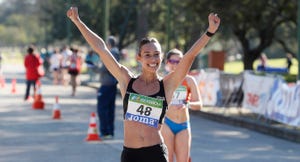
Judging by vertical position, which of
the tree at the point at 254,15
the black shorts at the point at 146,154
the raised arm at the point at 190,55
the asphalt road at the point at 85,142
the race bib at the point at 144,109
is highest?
the tree at the point at 254,15

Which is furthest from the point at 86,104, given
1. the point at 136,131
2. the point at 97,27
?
the point at 97,27

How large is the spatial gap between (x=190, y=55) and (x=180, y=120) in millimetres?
2942

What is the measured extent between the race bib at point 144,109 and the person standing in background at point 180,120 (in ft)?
7.85

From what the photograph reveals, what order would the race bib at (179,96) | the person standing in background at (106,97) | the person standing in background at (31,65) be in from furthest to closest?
1. the person standing in background at (31,65)
2. the person standing in background at (106,97)
3. the race bib at (179,96)

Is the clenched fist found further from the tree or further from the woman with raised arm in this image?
the tree

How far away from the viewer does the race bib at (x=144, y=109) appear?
6.09 m

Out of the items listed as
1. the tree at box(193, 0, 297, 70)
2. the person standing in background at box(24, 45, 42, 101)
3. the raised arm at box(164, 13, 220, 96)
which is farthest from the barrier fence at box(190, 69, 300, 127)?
the tree at box(193, 0, 297, 70)

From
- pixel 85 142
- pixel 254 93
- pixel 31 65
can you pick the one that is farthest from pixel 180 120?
pixel 31 65

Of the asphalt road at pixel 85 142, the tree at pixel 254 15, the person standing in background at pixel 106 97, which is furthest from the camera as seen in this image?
the tree at pixel 254 15

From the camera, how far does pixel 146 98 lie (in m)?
A: 6.09

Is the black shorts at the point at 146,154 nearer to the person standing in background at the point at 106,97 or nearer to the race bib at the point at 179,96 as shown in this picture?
the race bib at the point at 179,96

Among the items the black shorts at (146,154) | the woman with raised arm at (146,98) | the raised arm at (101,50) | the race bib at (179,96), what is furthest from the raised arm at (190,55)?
the race bib at (179,96)

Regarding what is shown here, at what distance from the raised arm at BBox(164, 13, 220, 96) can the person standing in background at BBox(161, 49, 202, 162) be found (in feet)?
7.87

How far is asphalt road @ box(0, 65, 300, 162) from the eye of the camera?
42.0ft
